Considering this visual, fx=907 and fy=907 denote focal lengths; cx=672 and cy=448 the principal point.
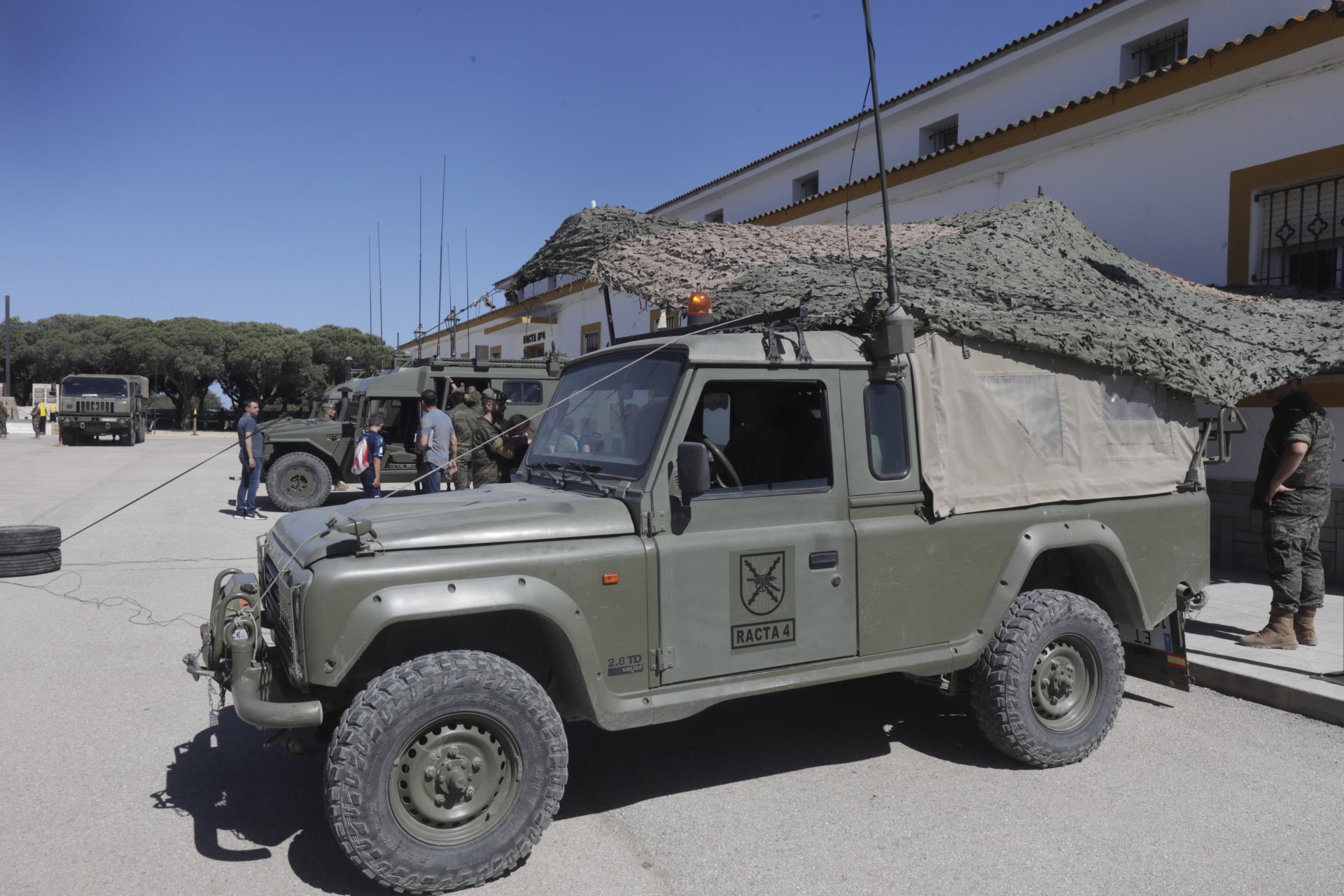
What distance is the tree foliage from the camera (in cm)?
4562

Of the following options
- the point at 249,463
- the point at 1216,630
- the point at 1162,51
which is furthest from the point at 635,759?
the point at 1162,51

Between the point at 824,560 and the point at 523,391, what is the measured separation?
10.9m

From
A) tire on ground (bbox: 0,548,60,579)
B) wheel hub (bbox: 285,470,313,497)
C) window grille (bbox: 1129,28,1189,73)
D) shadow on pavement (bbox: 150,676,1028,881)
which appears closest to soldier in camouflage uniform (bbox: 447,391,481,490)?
wheel hub (bbox: 285,470,313,497)

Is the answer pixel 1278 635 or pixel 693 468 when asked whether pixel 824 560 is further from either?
pixel 1278 635

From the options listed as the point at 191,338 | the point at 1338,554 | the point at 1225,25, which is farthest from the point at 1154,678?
the point at 191,338

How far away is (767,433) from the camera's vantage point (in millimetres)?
3943

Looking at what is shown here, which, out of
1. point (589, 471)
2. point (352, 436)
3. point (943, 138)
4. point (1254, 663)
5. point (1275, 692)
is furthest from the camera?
point (943, 138)

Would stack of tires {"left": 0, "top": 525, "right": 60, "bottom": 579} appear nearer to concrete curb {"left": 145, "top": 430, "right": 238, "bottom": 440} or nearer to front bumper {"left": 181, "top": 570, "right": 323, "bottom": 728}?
front bumper {"left": 181, "top": 570, "right": 323, "bottom": 728}

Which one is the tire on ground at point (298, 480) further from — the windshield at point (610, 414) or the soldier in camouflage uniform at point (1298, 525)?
the soldier in camouflage uniform at point (1298, 525)

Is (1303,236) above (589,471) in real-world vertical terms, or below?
above

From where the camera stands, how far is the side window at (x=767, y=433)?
372 centimetres

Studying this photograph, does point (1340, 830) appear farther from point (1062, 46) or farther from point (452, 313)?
point (1062, 46)

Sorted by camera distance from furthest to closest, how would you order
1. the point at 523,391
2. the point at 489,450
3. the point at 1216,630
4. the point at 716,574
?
the point at 523,391, the point at 489,450, the point at 1216,630, the point at 716,574

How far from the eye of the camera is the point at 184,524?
11.8 m
